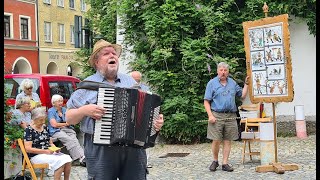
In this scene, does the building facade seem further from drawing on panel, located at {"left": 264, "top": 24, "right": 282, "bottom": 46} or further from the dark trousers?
the dark trousers

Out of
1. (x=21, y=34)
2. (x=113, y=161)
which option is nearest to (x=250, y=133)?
(x=113, y=161)

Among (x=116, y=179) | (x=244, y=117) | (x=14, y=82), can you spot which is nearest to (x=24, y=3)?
(x=14, y=82)

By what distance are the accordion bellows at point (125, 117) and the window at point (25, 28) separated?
3178 centimetres

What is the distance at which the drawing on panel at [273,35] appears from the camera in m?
7.69

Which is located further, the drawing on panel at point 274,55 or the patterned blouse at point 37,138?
the drawing on panel at point 274,55

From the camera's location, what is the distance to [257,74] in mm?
7988

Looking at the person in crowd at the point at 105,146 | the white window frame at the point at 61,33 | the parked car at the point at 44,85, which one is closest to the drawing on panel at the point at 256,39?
the person in crowd at the point at 105,146

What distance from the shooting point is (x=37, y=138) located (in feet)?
22.0

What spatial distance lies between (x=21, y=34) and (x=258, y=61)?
2876 centimetres

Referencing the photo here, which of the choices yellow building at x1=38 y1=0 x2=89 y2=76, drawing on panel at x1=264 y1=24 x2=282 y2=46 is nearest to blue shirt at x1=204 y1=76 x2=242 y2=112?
drawing on panel at x1=264 y1=24 x2=282 y2=46

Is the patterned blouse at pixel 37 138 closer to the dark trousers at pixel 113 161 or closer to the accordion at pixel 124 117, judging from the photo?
the dark trousers at pixel 113 161

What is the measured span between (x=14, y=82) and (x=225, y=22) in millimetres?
4889

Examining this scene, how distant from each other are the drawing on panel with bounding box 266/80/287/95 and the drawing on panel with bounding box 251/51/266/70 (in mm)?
262

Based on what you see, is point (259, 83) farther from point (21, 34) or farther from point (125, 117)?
point (21, 34)
